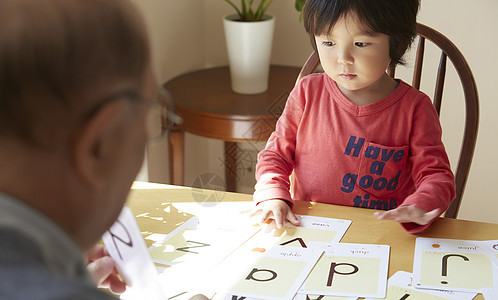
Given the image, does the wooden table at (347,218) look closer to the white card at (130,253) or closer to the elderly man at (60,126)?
the white card at (130,253)

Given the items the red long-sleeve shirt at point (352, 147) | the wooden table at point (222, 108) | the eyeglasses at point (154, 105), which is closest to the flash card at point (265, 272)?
the red long-sleeve shirt at point (352, 147)

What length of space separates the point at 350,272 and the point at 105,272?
39 cm

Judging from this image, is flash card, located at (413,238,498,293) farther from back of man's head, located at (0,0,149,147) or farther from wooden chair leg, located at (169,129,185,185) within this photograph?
wooden chair leg, located at (169,129,185,185)

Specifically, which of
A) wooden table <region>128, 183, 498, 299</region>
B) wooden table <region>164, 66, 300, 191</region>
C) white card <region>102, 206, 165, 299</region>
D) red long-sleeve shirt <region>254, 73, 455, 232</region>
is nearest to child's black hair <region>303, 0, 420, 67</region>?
red long-sleeve shirt <region>254, 73, 455, 232</region>

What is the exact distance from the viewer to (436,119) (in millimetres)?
1345

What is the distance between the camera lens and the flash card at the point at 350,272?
94cm

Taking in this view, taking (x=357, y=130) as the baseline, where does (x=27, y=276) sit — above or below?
above

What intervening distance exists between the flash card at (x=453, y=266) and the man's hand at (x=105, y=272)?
46cm

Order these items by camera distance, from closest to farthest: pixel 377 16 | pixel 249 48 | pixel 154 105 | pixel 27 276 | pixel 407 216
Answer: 1. pixel 27 276
2. pixel 154 105
3. pixel 407 216
4. pixel 377 16
5. pixel 249 48

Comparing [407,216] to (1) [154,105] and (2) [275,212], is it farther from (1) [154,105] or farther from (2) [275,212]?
(1) [154,105]

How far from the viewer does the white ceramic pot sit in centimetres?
218

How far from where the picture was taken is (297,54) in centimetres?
261

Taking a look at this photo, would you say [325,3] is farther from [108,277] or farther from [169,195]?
[108,277]


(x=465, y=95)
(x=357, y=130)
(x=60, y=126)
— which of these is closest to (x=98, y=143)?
(x=60, y=126)
